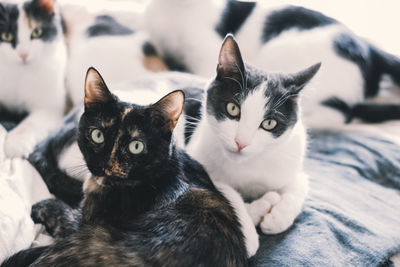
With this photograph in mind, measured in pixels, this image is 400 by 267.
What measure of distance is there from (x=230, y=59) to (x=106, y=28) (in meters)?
1.13

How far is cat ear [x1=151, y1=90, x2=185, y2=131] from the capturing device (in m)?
0.91

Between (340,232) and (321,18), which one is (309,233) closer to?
(340,232)

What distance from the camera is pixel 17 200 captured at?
101 cm

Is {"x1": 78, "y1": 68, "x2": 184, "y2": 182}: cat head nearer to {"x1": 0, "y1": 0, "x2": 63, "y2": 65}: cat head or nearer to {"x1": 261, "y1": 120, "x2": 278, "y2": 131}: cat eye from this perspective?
{"x1": 261, "y1": 120, "x2": 278, "y2": 131}: cat eye

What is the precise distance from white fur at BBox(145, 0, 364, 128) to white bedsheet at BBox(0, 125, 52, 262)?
110 cm

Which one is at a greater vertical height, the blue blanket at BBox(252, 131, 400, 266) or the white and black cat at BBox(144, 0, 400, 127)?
the white and black cat at BBox(144, 0, 400, 127)

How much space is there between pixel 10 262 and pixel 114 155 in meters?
0.34

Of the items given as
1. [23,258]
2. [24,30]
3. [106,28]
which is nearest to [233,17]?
[106,28]

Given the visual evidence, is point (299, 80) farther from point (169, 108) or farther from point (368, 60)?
point (368, 60)

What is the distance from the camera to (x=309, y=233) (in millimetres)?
1038

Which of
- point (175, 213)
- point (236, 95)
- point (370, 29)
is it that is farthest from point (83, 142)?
point (370, 29)

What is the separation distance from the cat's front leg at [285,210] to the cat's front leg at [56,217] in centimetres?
54

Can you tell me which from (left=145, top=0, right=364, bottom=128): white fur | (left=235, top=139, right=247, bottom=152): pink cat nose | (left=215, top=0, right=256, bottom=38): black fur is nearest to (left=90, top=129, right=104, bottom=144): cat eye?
(left=235, top=139, right=247, bottom=152): pink cat nose

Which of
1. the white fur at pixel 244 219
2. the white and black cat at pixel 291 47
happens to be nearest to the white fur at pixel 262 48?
the white and black cat at pixel 291 47
